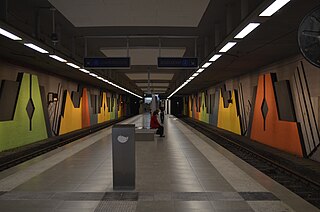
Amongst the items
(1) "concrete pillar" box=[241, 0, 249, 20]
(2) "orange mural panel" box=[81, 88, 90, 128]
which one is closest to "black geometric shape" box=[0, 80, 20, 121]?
(1) "concrete pillar" box=[241, 0, 249, 20]

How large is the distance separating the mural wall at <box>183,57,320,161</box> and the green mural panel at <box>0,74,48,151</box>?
9880 mm

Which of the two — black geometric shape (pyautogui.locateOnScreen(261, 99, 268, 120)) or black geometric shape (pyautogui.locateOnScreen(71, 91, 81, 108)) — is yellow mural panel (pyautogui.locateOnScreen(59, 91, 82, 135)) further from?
black geometric shape (pyautogui.locateOnScreen(261, 99, 268, 120))

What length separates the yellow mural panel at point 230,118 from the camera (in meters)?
17.5

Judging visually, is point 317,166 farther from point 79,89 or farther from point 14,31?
point 79,89

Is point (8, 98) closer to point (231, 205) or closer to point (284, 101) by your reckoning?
point (231, 205)

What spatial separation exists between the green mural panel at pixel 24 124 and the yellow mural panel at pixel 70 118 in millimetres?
2974

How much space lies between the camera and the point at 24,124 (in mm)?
12281

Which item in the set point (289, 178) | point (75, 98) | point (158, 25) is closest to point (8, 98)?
point (158, 25)

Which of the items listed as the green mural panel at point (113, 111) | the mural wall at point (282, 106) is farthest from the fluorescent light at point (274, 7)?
the green mural panel at point (113, 111)

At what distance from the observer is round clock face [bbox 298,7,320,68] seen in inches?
149

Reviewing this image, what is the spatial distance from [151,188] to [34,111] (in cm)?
961

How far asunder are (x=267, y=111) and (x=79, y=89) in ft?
43.0

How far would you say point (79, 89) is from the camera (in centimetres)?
2083

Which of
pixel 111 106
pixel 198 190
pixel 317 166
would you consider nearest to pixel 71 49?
pixel 198 190
